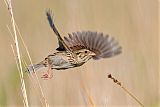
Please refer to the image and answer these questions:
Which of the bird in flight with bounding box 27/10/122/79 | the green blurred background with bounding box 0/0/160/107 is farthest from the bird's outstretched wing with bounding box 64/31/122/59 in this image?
the green blurred background with bounding box 0/0/160/107

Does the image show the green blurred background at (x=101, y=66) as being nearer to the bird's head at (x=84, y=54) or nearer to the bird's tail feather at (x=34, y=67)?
the bird's head at (x=84, y=54)

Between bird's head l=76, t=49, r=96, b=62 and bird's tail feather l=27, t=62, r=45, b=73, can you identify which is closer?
bird's tail feather l=27, t=62, r=45, b=73

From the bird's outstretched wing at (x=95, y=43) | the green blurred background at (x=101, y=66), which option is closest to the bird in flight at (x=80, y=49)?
the bird's outstretched wing at (x=95, y=43)

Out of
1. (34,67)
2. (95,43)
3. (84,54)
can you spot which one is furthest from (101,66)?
(34,67)

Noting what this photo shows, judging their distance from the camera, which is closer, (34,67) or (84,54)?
(34,67)

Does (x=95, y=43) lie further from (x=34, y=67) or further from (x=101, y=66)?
(x=101, y=66)

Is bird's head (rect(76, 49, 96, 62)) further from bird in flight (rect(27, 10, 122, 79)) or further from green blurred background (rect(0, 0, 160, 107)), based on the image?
green blurred background (rect(0, 0, 160, 107))

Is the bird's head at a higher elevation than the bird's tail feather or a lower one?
higher

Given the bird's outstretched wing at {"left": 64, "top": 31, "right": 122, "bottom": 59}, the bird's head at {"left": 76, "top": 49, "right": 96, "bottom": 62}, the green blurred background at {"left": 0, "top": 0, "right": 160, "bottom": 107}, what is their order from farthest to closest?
the green blurred background at {"left": 0, "top": 0, "right": 160, "bottom": 107}
the bird's outstretched wing at {"left": 64, "top": 31, "right": 122, "bottom": 59}
the bird's head at {"left": 76, "top": 49, "right": 96, "bottom": 62}
